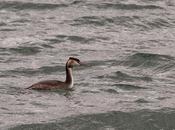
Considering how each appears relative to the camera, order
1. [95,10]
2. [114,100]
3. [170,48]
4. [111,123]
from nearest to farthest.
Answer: [111,123], [114,100], [170,48], [95,10]

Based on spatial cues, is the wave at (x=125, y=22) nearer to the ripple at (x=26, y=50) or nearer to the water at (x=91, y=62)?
the water at (x=91, y=62)

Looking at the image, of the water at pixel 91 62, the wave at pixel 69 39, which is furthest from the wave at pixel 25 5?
the wave at pixel 69 39

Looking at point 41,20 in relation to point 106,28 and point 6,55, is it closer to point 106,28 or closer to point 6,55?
point 106,28

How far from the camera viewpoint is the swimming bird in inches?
909

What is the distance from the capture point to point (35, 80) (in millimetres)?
24391

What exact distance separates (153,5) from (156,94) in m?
10.4

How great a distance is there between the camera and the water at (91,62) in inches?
831

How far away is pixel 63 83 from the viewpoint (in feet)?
77.9

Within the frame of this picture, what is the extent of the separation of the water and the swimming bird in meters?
0.16

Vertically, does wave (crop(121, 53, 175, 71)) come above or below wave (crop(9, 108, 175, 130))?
above

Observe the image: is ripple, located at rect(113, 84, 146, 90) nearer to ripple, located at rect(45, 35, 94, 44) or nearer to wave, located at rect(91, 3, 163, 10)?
ripple, located at rect(45, 35, 94, 44)

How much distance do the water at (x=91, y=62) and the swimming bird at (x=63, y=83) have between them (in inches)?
6.4

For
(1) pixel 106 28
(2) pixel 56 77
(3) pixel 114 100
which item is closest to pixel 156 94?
(3) pixel 114 100

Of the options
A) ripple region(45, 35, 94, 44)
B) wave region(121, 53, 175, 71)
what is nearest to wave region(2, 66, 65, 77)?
wave region(121, 53, 175, 71)
